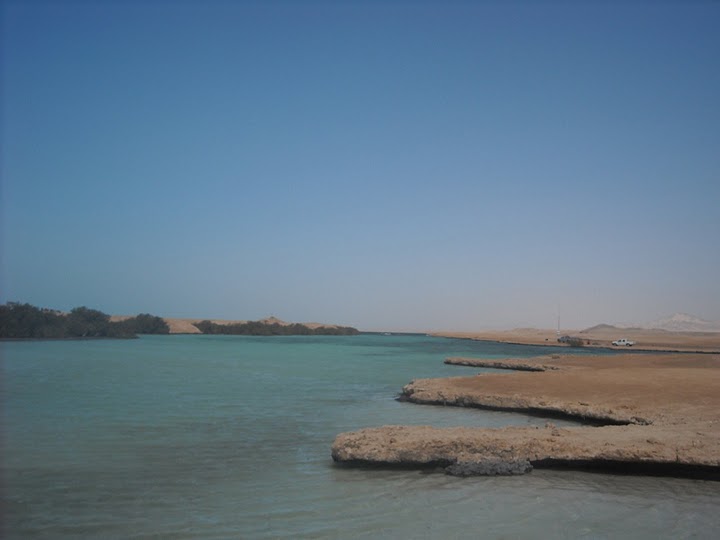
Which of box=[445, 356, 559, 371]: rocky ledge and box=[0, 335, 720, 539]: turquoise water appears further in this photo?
box=[445, 356, 559, 371]: rocky ledge

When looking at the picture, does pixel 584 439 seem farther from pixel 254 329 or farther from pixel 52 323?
pixel 254 329


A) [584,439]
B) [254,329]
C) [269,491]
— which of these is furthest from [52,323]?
[584,439]

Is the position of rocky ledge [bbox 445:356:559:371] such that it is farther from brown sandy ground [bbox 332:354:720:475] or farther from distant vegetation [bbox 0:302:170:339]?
distant vegetation [bbox 0:302:170:339]

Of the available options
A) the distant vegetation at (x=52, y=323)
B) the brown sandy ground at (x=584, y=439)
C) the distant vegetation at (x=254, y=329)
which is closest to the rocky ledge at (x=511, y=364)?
the brown sandy ground at (x=584, y=439)

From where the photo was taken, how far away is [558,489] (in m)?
8.69

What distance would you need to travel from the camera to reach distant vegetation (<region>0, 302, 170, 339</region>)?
73625 millimetres

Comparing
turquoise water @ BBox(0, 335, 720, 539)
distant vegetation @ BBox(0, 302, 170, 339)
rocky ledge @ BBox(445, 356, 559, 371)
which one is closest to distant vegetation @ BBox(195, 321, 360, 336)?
distant vegetation @ BBox(0, 302, 170, 339)

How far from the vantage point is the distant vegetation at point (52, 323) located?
73625mm

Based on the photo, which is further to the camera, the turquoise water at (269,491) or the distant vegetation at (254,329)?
the distant vegetation at (254,329)

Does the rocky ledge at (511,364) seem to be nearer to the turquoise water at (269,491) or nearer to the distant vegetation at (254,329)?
the turquoise water at (269,491)

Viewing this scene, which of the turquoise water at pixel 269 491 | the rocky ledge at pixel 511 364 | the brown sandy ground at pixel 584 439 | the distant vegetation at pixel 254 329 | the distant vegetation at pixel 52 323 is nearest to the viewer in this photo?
the turquoise water at pixel 269 491

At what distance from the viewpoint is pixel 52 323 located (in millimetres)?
81500

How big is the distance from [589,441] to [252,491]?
6.13 m

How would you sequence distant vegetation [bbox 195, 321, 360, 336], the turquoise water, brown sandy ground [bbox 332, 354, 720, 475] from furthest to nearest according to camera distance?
1. distant vegetation [bbox 195, 321, 360, 336]
2. brown sandy ground [bbox 332, 354, 720, 475]
3. the turquoise water
